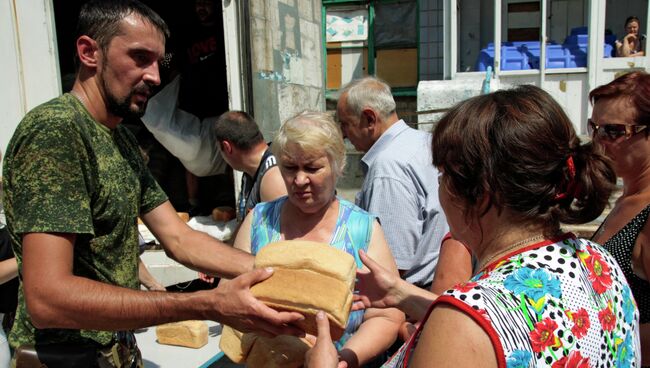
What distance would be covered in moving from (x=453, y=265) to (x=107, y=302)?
4.17 feet

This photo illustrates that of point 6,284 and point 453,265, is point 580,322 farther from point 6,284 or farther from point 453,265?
point 6,284

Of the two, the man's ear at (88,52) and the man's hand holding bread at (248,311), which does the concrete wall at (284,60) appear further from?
the man's hand holding bread at (248,311)

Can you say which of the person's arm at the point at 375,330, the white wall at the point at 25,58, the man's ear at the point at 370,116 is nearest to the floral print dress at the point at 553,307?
the person's arm at the point at 375,330

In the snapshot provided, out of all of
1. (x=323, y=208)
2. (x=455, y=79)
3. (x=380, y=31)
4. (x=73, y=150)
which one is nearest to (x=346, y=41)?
(x=380, y=31)

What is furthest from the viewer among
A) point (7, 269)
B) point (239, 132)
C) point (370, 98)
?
point (239, 132)

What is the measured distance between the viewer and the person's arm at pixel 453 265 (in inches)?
77.5

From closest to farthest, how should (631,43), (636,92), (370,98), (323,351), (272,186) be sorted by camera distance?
(323,351), (636,92), (370,98), (272,186), (631,43)

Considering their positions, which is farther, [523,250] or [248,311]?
[248,311]

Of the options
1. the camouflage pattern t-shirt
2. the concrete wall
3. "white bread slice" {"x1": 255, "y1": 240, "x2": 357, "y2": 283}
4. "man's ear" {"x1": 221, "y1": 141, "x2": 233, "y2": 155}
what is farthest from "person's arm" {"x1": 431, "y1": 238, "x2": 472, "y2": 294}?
the concrete wall

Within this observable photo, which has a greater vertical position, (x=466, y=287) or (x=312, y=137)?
(x=312, y=137)

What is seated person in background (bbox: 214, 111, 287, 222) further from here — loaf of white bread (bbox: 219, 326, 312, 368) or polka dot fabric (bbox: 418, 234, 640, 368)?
polka dot fabric (bbox: 418, 234, 640, 368)

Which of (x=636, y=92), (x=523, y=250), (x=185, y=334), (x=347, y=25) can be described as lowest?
(x=185, y=334)

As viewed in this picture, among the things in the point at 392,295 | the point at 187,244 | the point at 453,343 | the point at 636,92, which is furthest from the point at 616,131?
the point at 187,244

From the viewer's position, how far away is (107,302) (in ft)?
5.04
